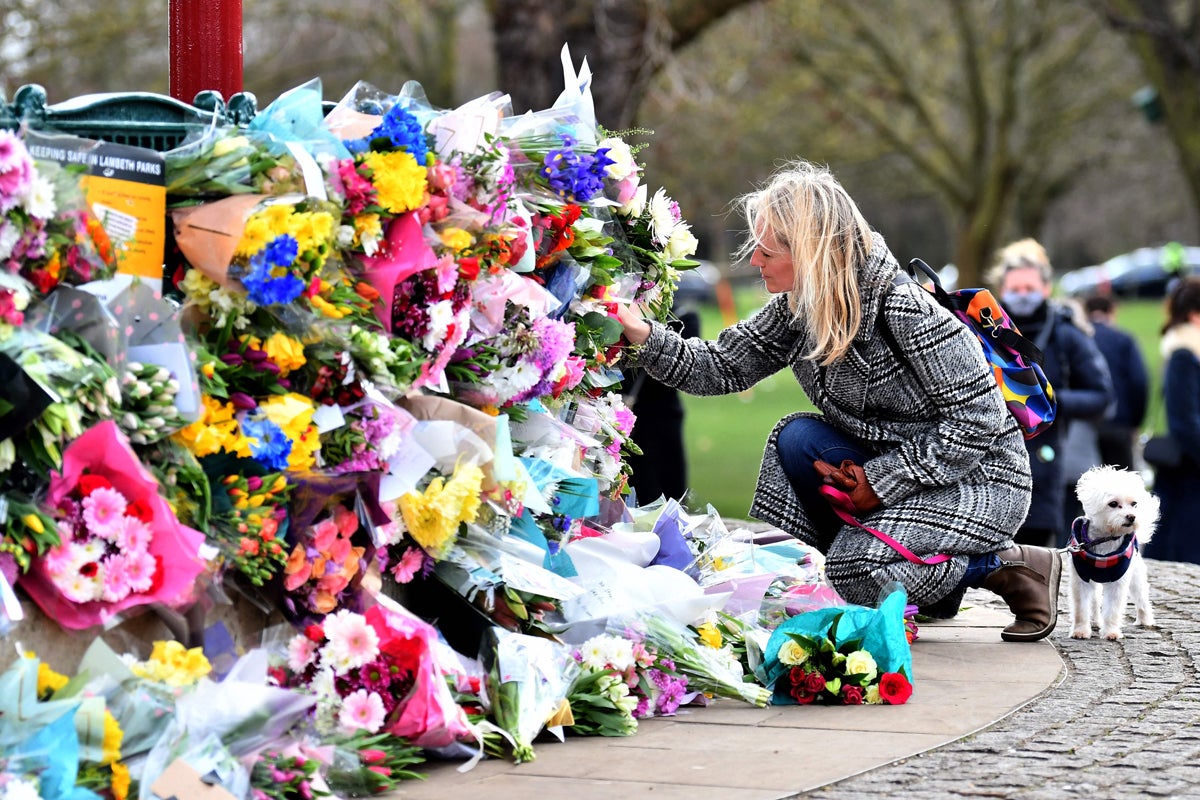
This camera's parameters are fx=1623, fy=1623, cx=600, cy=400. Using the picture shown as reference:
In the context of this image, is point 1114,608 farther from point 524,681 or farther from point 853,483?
point 524,681

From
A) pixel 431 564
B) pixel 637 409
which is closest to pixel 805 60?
pixel 637 409

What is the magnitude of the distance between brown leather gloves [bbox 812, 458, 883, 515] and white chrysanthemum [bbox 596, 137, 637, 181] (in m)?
1.32

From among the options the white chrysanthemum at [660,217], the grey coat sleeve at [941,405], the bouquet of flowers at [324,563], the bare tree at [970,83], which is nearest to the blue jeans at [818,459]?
the grey coat sleeve at [941,405]

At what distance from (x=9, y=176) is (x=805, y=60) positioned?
18726 millimetres

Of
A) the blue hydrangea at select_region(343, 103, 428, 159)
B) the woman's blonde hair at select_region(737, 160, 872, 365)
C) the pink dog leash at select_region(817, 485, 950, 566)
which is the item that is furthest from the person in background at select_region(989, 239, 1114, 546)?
the blue hydrangea at select_region(343, 103, 428, 159)

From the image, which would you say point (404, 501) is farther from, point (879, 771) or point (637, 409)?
point (637, 409)

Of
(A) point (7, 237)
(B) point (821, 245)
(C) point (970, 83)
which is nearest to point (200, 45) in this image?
(A) point (7, 237)

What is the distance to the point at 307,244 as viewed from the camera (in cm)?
380

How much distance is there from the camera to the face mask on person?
765cm

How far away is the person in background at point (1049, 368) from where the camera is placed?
7547 millimetres

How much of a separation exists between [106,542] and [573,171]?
6.35 ft

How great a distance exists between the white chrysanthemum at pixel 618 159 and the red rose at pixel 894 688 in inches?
68.3

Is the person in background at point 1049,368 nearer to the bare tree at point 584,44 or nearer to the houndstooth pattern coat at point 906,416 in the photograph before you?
the houndstooth pattern coat at point 906,416

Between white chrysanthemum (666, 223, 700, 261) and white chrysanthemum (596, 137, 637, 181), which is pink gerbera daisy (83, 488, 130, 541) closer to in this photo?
white chrysanthemum (596, 137, 637, 181)
